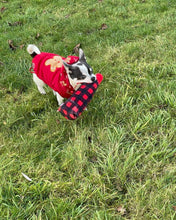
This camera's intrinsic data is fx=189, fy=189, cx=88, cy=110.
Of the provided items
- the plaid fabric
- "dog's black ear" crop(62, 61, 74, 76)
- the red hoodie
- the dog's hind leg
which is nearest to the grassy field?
the dog's hind leg

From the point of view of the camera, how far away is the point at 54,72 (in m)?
2.36

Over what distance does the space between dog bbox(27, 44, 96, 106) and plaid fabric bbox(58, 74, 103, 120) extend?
85 mm

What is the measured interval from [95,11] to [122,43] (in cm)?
160

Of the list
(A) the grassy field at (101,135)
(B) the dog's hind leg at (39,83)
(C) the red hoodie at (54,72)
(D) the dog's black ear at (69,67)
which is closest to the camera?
(A) the grassy field at (101,135)

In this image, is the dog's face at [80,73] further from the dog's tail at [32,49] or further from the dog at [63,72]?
the dog's tail at [32,49]

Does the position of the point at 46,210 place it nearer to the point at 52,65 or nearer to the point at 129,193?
the point at 129,193

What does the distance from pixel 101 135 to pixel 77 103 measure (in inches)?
18.5

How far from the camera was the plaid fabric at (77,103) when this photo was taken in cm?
211

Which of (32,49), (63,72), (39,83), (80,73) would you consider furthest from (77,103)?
(32,49)

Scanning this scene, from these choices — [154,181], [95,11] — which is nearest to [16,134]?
[154,181]

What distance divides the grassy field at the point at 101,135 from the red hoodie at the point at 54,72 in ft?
1.26

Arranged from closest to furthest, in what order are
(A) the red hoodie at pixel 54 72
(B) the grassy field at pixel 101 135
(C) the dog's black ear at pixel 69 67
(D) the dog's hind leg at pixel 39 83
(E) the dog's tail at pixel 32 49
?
1. (B) the grassy field at pixel 101 135
2. (C) the dog's black ear at pixel 69 67
3. (A) the red hoodie at pixel 54 72
4. (E) the dog's tail at pixel 32 49
5. (D) the dog's hind leg at pixel 39 83

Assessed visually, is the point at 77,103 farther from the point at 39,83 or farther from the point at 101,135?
the point at 39,83

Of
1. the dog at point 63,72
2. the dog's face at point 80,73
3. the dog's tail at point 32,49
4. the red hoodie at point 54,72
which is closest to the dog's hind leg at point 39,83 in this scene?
the dog at point 63,72
